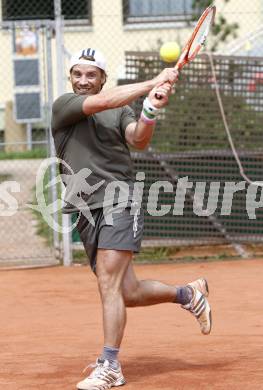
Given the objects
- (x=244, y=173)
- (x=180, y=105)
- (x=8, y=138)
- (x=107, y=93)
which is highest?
(x=107, y=93)

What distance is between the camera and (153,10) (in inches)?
721

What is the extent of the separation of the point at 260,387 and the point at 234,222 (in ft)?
18.6

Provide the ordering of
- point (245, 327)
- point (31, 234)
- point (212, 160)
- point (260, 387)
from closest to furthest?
point (260, 387) < point (245, 327) < point (212, 160) < point (31, 234)

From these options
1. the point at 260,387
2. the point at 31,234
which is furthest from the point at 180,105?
the point at 260,387

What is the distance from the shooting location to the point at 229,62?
36.2ft

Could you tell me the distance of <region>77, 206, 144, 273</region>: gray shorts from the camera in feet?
19.2

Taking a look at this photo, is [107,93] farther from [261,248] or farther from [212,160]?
[261,248]

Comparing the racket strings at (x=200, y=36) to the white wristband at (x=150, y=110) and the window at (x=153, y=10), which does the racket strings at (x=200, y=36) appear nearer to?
the white wristband at (x=150, y=110)

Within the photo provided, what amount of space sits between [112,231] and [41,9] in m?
14.7

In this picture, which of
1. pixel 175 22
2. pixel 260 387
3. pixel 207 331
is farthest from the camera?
pixel 175 22

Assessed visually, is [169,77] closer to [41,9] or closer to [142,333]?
[142,333]

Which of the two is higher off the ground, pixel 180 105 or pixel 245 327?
pixel 180 105

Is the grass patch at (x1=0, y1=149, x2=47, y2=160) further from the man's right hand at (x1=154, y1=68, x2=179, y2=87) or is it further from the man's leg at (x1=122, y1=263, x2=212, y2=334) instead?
the man's right hand at (x1=154, y1=68, x2=179, y2=87)

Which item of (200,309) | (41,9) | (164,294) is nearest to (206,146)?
(200,309)
